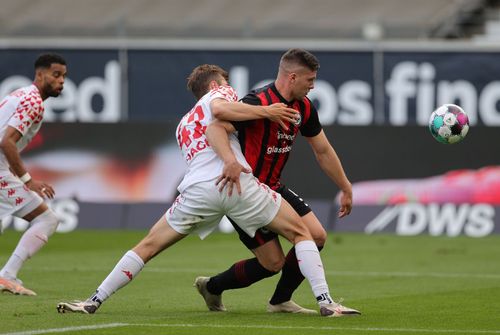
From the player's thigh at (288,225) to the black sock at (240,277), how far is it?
0.66 m

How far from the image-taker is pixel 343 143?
70.0 ft

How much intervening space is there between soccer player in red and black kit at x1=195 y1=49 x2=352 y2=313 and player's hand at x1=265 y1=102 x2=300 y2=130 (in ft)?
0.25

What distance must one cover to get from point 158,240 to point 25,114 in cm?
285

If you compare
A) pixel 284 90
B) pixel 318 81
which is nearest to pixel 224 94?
pixel 284 90

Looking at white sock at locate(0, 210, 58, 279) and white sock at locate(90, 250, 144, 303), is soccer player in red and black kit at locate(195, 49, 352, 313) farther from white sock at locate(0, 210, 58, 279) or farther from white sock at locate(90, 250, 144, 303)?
white sock at locate(0, 210, 58, 279)

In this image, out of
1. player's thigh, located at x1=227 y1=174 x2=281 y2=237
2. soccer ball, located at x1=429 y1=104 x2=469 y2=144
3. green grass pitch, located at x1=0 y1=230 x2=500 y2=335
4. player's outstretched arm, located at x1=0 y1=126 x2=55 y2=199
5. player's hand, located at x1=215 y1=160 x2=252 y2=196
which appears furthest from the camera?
player's outstretched arm, located at x1=0 y1=126 x2=55 y2=199

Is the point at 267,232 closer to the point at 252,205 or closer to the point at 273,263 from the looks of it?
the point at 273,263

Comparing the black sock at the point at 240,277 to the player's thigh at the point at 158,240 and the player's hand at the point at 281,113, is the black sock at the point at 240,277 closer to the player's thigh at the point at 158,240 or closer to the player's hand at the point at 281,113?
the player's thigh at the point at 158,240

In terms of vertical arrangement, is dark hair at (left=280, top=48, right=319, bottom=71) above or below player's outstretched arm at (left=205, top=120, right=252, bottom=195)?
above

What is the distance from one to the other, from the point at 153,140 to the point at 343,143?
10.7 feet

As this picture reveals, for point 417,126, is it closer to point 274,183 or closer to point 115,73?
point 115,73

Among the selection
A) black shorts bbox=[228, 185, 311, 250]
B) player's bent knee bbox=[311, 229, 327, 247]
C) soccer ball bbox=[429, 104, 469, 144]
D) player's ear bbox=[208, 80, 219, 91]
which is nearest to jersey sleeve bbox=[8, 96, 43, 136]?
player's ear bbox=[208, 80, 219, 91]

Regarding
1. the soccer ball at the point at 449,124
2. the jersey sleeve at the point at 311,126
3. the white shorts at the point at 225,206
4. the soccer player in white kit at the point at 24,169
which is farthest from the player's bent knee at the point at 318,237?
the soccer player in white kit at the point at 24,169

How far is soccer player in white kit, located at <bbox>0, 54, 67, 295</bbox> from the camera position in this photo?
1216 centimetres
